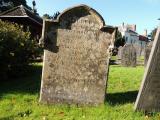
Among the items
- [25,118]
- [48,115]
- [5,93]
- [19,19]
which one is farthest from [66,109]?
[19,19]

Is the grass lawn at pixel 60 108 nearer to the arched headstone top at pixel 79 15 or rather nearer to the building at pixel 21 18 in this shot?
the arched headstone top at pixel 79 15

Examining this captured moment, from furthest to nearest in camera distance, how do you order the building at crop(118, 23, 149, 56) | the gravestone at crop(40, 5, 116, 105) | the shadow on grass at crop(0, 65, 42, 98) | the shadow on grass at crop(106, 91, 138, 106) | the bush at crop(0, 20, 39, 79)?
the building at crop(118, 23, 149, 56)
the bush at crop(0, 20, 39, 79)
the shadow on grass at crop(0, 65, 42, 98)
the shadow on grass at crop(106, 91, 138, 106)
the gravestone at crop(40, 5, 116, 105)

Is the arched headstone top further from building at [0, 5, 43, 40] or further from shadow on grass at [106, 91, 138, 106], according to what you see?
building at [0, 5, 43, 40]

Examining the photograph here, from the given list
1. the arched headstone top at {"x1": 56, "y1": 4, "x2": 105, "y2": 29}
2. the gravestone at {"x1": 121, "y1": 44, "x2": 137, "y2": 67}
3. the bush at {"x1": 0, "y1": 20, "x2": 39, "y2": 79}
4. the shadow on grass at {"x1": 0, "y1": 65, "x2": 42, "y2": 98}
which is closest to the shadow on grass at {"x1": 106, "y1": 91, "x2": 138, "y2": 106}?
the arched headstone top at {"x1": 56, "y1": 4, "x2": 105, "y2": 29}

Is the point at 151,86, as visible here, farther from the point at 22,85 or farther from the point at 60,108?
the point at 22,85

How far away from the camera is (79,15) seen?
9578mm

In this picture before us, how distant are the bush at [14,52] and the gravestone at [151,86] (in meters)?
5.92

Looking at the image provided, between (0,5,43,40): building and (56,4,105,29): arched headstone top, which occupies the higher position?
(0,5,43,40): building

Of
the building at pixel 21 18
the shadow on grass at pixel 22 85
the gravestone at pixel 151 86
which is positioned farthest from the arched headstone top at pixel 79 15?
the building at pixel 21 18

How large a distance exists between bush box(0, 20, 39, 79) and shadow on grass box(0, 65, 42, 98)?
0.41m

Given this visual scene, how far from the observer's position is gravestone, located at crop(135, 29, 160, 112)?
8.59m

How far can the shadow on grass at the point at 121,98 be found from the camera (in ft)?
32.1

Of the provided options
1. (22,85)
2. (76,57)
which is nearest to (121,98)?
(76,57)

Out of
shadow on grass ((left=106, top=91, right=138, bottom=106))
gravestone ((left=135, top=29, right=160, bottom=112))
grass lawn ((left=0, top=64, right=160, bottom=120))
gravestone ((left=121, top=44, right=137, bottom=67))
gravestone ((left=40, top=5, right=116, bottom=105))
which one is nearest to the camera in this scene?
grass lawn ((left=0, top=64, right=160, bottom=120))
